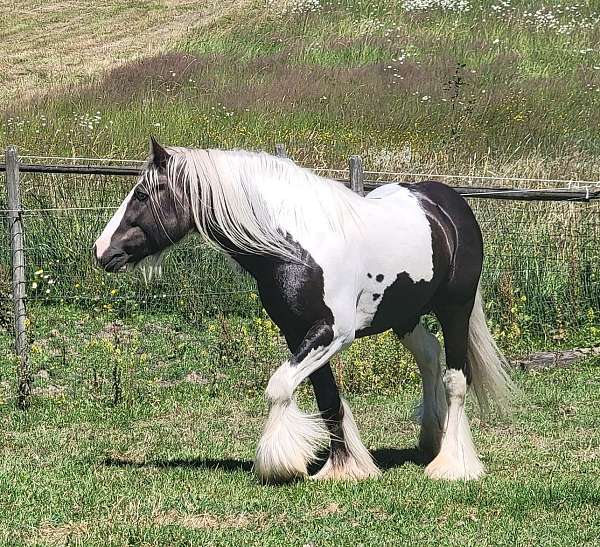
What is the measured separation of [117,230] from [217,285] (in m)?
4.40

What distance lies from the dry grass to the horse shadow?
18.5 meters

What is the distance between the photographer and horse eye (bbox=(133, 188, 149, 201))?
233 inches

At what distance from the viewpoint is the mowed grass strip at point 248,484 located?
5.14 m

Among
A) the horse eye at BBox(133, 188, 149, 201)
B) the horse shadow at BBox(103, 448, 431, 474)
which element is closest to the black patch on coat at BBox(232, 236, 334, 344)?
the horse eye at BBox(133, 188, 149, 201)

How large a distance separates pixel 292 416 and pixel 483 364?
5.31ft

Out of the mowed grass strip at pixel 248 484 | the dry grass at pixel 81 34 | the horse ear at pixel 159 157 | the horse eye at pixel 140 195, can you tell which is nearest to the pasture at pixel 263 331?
the mowed grass strip at pixel 248 484

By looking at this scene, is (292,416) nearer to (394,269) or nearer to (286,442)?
(286,442)

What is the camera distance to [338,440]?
20.2 ft

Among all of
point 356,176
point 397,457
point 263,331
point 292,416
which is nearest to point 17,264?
point 263,331

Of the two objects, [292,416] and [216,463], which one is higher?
[292,416]

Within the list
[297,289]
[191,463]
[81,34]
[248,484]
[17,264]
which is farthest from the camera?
[81,34]

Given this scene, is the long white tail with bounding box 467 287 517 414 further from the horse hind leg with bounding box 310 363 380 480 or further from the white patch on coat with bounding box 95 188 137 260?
the white patch on coat with bounding box 95 188 137 260

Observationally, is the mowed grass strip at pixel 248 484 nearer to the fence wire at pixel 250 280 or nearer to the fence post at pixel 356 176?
the fence wire at pixel 250 280

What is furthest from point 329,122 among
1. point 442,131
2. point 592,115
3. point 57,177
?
point 57,177
